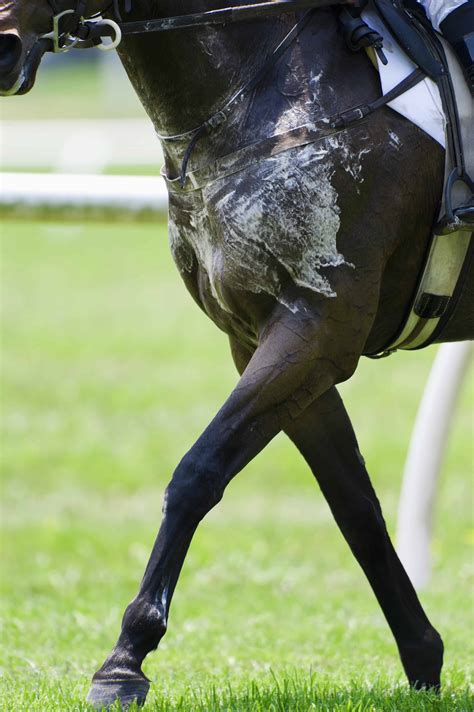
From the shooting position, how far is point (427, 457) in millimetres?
6762

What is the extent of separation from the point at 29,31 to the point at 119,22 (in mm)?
300

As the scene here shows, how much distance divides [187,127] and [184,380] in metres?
8.55

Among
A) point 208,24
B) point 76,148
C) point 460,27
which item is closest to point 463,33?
point 460,27

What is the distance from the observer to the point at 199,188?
386 cm

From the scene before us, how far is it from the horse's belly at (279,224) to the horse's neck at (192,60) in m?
0.26

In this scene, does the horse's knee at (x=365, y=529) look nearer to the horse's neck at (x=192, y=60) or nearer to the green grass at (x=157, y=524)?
the green grass at (x=157, y=524)

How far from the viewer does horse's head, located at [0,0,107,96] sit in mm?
3459

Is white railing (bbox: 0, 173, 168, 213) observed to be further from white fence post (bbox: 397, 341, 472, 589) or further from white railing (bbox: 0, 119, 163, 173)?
white railing (bbox: 0, 119, 163, 173)

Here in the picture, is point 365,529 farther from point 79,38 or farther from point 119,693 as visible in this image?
point 79,38

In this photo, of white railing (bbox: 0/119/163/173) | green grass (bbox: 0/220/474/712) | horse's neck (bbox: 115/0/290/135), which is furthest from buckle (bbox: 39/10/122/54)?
white railing (bbox: 0/119/163/173)

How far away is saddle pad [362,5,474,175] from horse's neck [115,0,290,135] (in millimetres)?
314

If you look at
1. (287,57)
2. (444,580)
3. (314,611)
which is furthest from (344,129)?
(444,580)

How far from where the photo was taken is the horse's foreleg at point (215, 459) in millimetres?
3602

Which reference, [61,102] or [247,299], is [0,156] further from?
[247,299]
